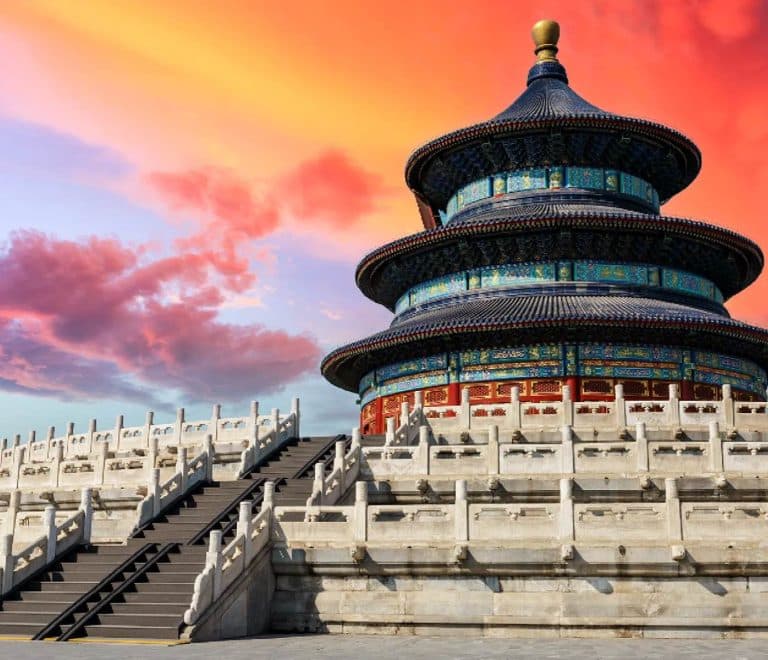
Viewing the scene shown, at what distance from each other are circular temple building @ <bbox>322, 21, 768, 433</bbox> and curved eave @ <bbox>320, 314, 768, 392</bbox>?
0.08m

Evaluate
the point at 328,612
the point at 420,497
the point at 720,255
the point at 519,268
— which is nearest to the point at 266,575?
the point at 328,612

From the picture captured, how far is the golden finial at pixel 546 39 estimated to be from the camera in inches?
2228

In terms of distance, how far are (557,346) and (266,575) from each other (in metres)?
23.7

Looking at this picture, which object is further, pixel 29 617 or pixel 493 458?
pixel 493 458

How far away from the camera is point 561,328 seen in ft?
131

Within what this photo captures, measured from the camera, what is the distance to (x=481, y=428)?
90.8ft

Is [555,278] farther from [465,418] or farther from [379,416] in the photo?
[465,418]

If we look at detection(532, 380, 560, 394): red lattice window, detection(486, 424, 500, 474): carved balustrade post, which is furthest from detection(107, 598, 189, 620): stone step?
detection(532, 380, 560, 394): red lattice window

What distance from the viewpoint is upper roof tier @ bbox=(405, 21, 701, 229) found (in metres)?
46.8

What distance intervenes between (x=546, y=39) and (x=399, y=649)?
47.1m

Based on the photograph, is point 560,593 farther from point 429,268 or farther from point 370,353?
point 429,268

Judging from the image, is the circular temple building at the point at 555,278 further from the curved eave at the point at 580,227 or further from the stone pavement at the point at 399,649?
the stone pavement at the point at 399,649

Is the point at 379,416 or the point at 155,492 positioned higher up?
the point at 379,416

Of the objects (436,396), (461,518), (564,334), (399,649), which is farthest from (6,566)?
(564,334)
